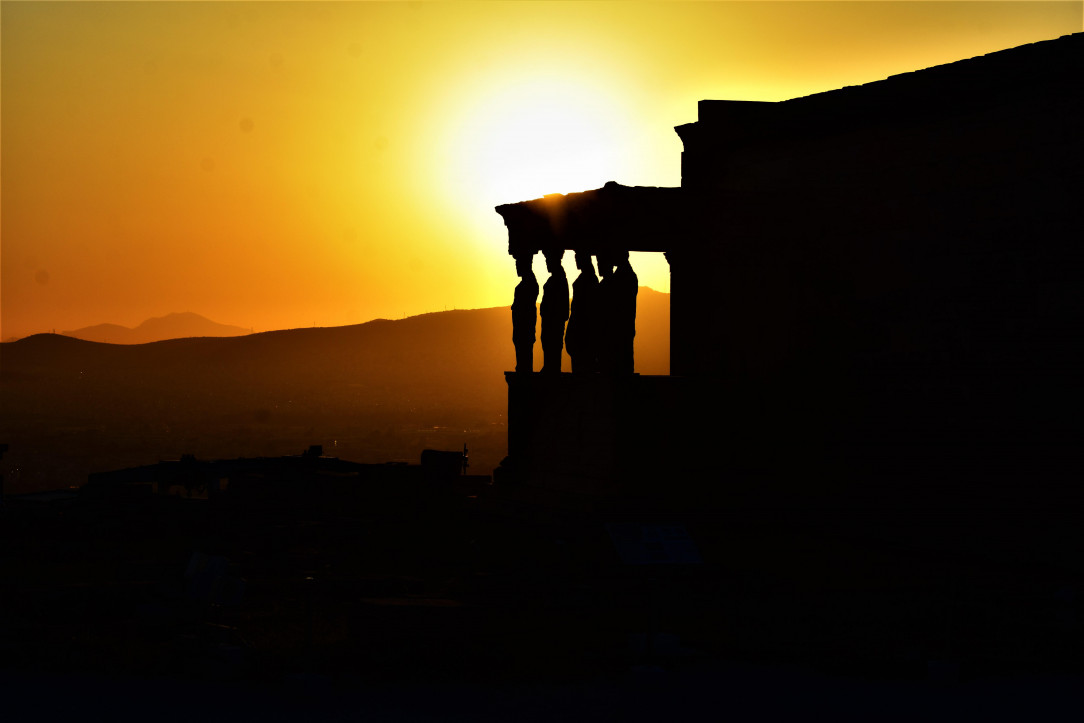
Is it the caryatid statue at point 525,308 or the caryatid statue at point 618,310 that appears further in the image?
the caryatid statue at point 525,308

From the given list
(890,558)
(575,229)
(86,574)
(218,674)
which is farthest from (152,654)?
(890,558)

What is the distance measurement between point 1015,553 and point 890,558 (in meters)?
1.42

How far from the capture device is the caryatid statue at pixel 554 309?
16.6 m

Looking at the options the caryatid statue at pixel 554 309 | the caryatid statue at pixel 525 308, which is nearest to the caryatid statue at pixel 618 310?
the caryatid statue at pixel 554 309

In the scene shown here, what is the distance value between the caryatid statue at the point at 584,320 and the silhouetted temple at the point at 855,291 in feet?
0.58

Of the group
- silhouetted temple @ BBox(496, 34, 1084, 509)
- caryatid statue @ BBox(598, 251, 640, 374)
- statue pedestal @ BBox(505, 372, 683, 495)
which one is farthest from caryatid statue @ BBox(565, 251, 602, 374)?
statue pedestal @ BBox(505, 372, 683, 495)

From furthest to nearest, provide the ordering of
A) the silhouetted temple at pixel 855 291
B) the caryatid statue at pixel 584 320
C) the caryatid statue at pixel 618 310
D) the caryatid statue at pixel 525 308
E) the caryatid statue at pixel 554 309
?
1. the caryatid statue at pixel 525 308
2. the caryatid statue at pixel 554 309
3. the caryatid statue at pixel 584 320
4. the caryatid statue at pixel 618 310
5. the silhouetted temple at pixel 855 291

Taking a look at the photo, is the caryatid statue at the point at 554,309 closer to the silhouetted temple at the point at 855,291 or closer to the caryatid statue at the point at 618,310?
the silhouetted temple at the point at 855,291

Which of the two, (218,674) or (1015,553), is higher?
(1015,553)

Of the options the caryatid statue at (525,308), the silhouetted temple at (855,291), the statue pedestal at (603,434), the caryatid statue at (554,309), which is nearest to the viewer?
the silhouetted temple at (855,291)

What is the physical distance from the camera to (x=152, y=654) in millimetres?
12914

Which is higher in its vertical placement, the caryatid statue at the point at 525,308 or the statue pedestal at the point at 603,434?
the caryatid statue at the point at 525,308

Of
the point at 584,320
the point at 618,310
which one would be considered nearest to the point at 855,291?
the point at 618,310

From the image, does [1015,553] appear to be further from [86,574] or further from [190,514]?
[190,514]
